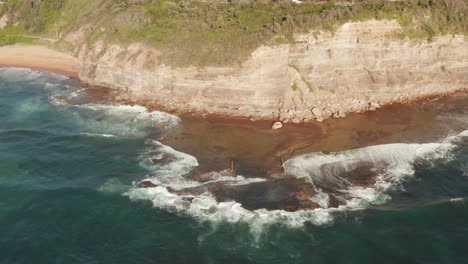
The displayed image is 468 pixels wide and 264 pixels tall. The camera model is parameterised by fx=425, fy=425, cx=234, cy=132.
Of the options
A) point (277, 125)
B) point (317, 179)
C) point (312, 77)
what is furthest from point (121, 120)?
point (317, 179)

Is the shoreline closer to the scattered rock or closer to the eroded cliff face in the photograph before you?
the eroded cliff face

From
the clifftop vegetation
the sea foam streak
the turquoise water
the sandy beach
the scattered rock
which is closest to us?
the turquoise water

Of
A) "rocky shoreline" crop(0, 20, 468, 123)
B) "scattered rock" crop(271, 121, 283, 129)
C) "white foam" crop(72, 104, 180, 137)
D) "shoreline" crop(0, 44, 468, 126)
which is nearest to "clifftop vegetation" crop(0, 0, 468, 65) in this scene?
"rocky shoreline" crop(0, 20, 468, 123)

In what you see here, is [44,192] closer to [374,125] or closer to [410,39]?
[374,125]

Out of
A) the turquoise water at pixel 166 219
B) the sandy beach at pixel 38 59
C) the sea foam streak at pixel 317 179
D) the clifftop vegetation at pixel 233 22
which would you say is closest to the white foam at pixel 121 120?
the turquoise water at pixel 166 219

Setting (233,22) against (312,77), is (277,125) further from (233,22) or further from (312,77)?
(233,22)

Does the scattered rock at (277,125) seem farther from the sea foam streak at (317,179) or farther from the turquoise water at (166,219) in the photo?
the turquoise water at (166,219)
